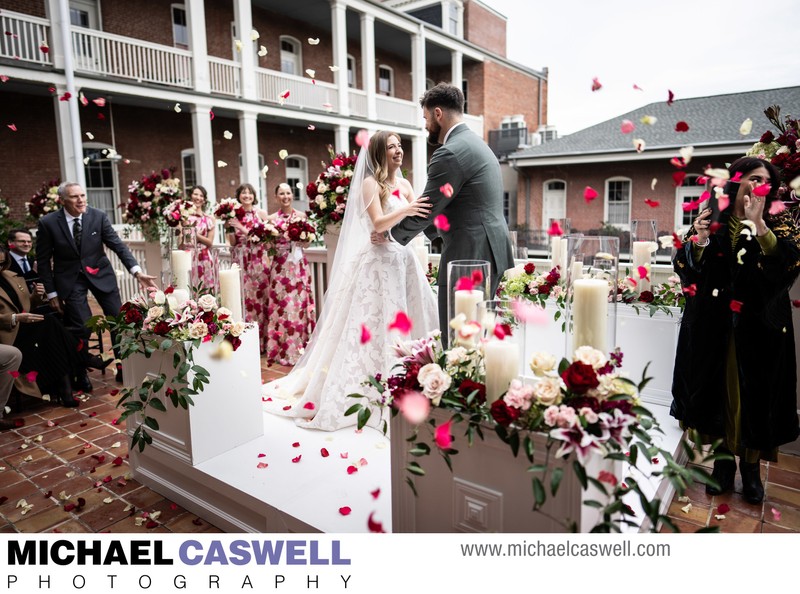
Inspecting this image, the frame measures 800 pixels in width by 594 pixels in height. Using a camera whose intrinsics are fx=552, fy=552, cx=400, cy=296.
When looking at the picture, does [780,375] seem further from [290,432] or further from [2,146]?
[2,146]

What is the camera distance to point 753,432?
2.78 metres

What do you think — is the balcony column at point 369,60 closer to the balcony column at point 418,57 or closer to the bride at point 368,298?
the balcony column at point 418,57

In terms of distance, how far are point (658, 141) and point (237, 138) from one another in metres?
11.5

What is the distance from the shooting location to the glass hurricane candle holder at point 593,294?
1.74 m

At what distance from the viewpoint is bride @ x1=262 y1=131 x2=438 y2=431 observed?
11.4ft

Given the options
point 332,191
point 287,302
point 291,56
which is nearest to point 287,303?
point 287,302

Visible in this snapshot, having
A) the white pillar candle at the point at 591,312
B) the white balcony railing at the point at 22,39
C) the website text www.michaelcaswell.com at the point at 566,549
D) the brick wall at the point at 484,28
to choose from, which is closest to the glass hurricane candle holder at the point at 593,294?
the white pillar candle at the point at 591,312

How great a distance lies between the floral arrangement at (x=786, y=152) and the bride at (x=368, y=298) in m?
2.06

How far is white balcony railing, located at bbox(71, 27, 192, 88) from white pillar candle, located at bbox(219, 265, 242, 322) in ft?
29.2

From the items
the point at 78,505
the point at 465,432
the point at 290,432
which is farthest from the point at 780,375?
the point at 78,505

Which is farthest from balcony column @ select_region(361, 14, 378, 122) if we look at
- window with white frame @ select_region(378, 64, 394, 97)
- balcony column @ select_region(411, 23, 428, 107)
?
window with white frame @ select_region(378, 64, 394, 97)

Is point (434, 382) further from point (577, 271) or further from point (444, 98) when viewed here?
point (444, 98)

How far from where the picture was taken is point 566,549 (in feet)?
5.01

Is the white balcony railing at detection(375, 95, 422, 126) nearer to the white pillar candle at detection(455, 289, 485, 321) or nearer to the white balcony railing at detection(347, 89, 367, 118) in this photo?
the white balcony railing at detection(347, 89, 367, 118)
